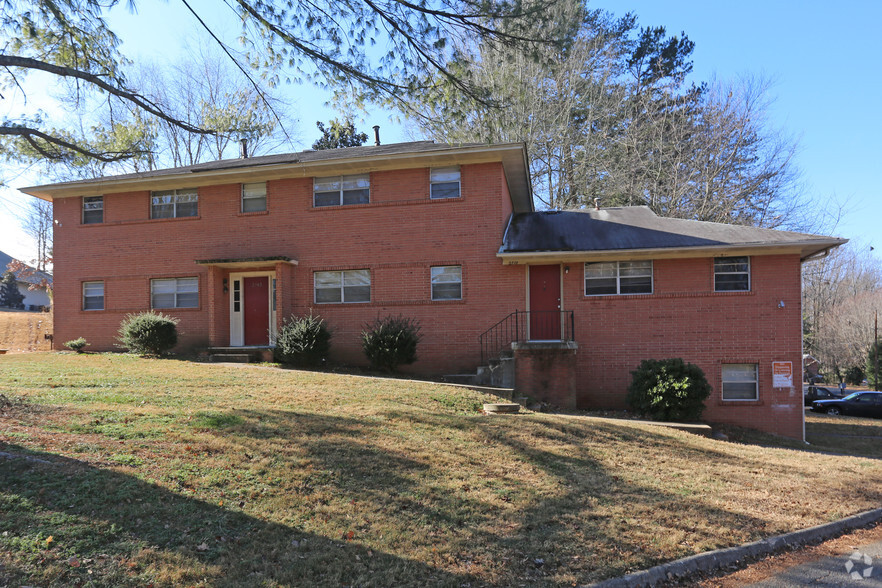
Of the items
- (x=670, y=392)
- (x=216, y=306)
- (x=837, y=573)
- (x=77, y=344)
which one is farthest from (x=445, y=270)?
(x=837, y=573)

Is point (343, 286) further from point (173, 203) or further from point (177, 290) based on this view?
point (173, 203)

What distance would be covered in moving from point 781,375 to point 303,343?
41.7 feet

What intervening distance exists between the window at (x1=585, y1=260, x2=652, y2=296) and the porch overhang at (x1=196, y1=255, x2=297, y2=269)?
8829 millimetres

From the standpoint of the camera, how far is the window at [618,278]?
15258 mm

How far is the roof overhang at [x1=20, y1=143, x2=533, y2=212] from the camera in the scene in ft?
51.1

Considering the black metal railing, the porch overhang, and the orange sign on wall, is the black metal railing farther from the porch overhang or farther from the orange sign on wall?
the porch overhang

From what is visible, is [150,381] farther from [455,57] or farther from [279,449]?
[455,57]

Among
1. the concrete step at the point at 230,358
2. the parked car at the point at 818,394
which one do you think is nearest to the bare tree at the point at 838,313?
the parked car at the point at 818,394

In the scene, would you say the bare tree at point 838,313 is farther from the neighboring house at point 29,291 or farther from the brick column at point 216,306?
the neighboring house at point 29,291

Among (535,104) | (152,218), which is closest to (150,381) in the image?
(152,218)

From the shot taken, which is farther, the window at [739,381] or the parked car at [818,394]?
the parked car at [818,394]

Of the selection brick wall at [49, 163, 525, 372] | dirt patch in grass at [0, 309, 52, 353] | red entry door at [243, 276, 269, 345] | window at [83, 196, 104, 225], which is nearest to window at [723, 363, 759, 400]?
brick wall at [49, 163, 525, 372]

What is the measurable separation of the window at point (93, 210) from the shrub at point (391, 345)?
10.8 metres

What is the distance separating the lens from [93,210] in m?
18.9
